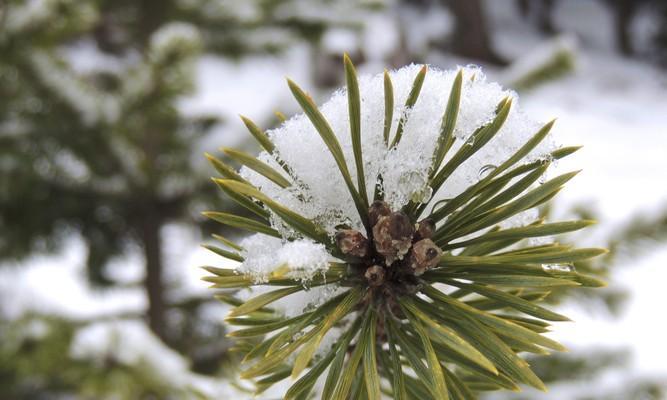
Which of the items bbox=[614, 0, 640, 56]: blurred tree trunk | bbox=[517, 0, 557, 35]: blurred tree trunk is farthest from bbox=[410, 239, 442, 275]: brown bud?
bbox=[517, 0, 557, 35]: blurred tree trunk

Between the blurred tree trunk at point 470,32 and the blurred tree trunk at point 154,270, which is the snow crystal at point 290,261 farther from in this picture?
the blurred tree trunk at point 470,32

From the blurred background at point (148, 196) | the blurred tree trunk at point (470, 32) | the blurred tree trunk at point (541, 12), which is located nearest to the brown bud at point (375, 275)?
the blurred background at point (148, 196)

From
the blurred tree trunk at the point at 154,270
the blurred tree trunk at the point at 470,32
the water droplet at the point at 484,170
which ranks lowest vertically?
the blurred tree trunk at the point at 154,270

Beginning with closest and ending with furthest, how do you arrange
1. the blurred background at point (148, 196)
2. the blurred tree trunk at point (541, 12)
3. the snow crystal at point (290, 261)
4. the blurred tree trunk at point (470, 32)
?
the snow crystal at point (290, 261), the blurred background at point (148, 196), the blurred tree trunk at point (470, 32), the blurred tree trunk at point (541, 12)

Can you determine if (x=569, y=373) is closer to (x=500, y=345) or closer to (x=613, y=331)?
(x=500, y=345)

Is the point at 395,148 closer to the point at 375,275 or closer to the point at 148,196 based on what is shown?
the point at 375,275
